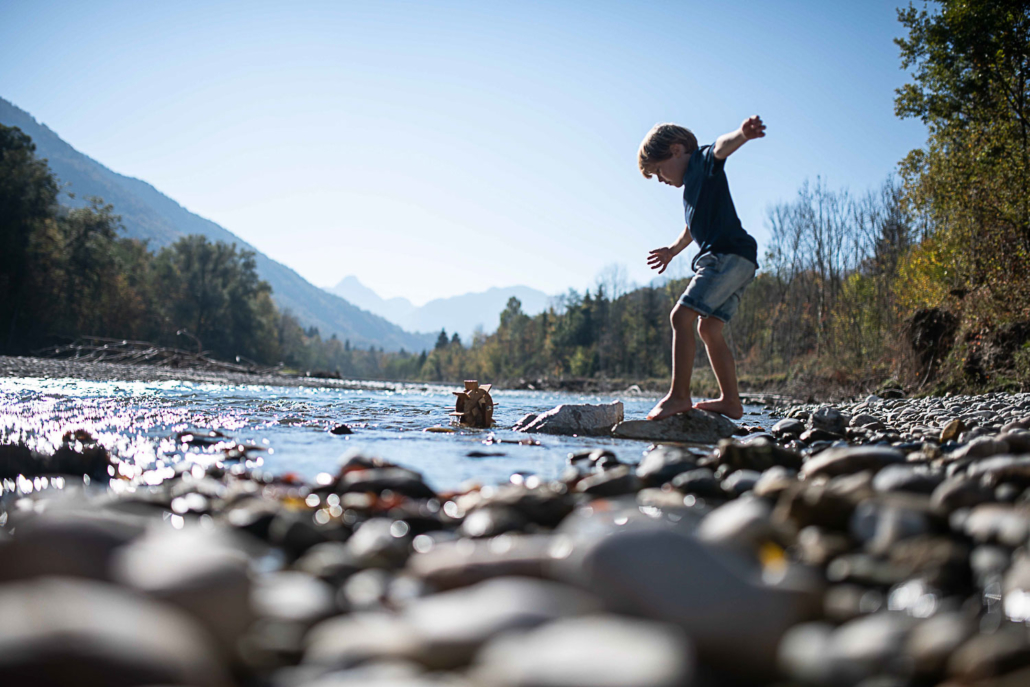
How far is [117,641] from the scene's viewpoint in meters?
0.84

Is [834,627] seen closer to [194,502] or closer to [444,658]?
[444,658]

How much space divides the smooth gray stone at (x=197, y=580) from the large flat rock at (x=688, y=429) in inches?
168

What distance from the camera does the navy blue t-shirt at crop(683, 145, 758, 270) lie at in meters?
4.81

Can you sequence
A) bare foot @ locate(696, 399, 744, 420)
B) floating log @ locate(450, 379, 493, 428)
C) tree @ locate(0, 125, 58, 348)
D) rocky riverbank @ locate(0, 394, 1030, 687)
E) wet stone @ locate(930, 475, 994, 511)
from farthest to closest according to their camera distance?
tree @ locate(0, 125, 58, 348) < floating log @ locate(450, 379, 493, 428) < bare foot @ locate(696, 399, 744, 420) < wet stone @ locate(930, 475, 994, 511) < rocky riverbank @ locate(0, 394, 1030, 687)

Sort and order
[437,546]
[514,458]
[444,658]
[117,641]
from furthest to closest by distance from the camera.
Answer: [514,458]
[437,546]
[444,658]
[117,641]

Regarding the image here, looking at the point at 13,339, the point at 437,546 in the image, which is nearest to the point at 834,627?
the point at 437,546

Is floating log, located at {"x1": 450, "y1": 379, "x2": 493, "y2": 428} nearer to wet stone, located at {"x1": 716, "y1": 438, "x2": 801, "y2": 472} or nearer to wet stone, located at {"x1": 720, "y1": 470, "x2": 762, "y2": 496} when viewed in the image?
wet stone, located at {"x1": 716, "y1": 438, "x2": 801, "y2": 472}

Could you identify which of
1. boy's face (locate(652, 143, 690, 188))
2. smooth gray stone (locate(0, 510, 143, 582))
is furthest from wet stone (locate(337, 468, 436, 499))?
boy's face (locate(652, 143, 690, 188))

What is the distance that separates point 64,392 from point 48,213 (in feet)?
120

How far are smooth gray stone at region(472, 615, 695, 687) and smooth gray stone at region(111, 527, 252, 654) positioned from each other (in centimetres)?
51

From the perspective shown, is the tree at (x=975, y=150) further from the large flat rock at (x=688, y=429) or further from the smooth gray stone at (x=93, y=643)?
the smooth gray stone at (x=93, y=643)

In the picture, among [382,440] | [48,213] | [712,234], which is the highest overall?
[48,213]

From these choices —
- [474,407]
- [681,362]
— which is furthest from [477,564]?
[474,407]

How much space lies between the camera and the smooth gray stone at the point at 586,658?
2.78ft
